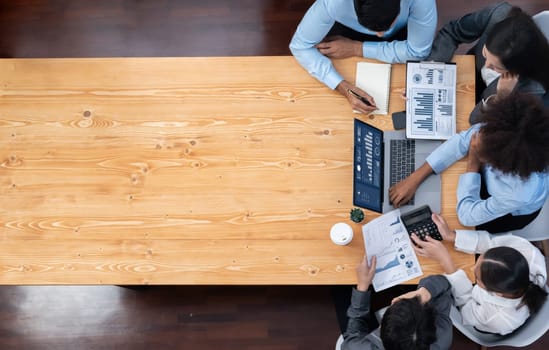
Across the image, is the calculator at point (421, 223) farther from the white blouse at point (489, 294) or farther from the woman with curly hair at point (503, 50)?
the woman with curly hair at point (503, 50)

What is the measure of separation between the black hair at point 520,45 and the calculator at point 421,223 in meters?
0.60

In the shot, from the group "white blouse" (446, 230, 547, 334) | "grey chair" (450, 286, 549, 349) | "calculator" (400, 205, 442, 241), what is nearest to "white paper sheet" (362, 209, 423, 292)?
"calculator" (400, 205, 442, 241)

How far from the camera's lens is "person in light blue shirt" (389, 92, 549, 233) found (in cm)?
152

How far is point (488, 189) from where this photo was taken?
1780 millimetres

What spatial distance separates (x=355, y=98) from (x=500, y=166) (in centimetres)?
55

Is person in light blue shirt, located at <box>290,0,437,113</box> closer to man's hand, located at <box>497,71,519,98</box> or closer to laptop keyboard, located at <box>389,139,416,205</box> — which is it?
laptop keyboard, located at <box>389,139,416,205</box>

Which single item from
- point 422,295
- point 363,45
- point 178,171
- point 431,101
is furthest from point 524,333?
point 178,171

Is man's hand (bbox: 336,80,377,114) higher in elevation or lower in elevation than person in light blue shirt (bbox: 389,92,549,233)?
higher

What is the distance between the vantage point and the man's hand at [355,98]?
5.98ft

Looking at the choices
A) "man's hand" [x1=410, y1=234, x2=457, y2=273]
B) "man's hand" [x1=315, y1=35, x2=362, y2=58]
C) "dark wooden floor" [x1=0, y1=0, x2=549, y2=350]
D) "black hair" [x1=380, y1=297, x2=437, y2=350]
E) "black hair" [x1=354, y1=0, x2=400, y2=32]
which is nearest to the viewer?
"black hair" [x1=380, y1=297, x2=437, y2=350]

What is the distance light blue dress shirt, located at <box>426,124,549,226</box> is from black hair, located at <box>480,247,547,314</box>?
15 cm

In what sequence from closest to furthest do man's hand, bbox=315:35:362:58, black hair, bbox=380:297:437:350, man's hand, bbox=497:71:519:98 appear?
black hair, bbox=380:297:437:350, man's hand, bbox=497:71:519:98, man's hand, bbox=315:35:362:58

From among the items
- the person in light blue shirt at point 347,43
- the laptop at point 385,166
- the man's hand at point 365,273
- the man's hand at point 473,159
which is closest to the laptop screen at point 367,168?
the laptop at point 385,166

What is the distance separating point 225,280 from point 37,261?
69cm
